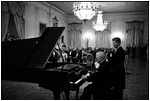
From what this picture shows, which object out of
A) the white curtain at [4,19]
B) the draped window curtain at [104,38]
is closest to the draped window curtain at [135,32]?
the draped window curtain at [104,38]

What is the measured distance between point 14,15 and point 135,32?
29.8 ft

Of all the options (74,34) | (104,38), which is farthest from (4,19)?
(104,38)

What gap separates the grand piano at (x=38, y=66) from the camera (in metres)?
2.35

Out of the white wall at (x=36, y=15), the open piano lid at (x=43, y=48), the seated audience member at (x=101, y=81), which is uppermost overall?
the white wall at (x=36, y=15)

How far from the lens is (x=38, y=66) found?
2.53 m

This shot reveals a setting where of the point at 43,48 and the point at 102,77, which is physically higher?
the point at 43,48

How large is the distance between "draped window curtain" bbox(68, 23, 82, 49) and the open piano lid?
1118 centimetres

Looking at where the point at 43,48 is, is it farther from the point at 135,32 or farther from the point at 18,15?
the point at 135,32

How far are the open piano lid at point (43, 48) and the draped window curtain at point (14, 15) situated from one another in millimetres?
4454

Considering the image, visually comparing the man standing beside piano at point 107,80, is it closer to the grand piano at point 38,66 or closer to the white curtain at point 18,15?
the grand piano at point 38,66

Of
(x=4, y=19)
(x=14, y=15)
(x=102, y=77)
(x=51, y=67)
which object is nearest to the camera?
(x=102, y=77)

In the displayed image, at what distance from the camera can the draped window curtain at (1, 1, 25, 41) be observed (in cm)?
662

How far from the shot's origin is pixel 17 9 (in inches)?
288

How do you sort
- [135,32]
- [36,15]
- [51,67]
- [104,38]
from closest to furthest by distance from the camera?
[51,67]
[36,15]
[135,32]
[104,38]
